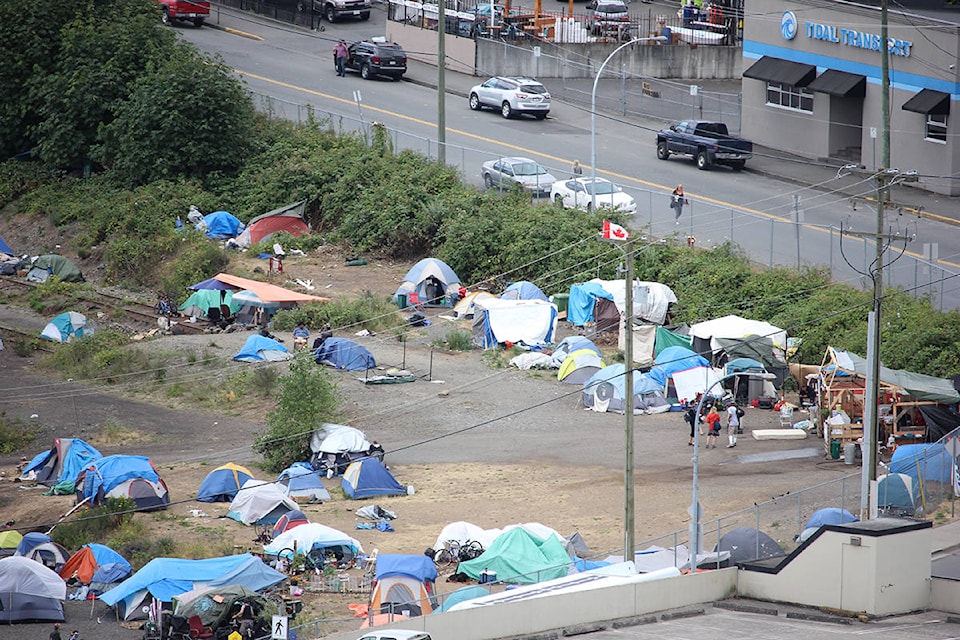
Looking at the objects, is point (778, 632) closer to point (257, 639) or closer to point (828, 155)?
point (257, 639)

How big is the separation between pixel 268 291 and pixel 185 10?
1213 inches

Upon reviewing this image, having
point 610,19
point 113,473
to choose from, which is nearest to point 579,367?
point 113,473

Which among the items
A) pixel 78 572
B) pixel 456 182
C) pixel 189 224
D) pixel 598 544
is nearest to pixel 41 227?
pixel 189 224

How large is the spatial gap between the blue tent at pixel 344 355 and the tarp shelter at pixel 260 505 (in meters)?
10.1

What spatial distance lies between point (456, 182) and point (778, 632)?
3463 cm

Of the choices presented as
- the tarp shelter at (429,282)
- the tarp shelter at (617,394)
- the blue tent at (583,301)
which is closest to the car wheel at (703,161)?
the blue tent at (583,301)

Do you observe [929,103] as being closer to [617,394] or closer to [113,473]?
[617,394]

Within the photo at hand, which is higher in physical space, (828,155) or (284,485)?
(828,155)

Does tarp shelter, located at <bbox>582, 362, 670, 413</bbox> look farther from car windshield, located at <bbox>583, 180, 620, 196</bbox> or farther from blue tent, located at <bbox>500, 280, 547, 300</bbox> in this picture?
car windshield, located at <bbox>583, 180, 620, 196</bbox>

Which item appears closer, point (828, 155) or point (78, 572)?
point (78, 572)

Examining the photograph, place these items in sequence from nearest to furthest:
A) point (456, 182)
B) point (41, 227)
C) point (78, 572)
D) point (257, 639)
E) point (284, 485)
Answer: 1. point (257, 639)
2. point (78, 572)
3. point (284, 485)
4. point (456, 182)
5. point (41, 227)

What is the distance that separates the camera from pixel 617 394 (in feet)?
139

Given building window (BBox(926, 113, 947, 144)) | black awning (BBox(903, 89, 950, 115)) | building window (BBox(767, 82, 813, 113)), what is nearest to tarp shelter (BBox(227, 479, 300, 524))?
black awning (BBox(903, 89, 950, 115))

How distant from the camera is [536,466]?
128ft
